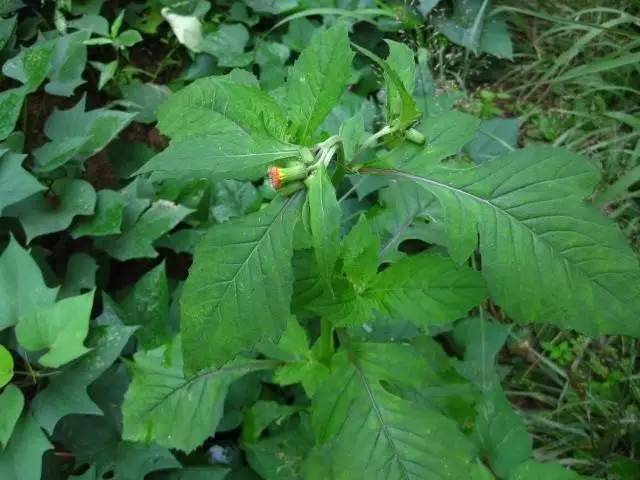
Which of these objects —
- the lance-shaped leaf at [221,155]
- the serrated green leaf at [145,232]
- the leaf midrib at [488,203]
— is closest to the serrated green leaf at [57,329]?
the serrated green leaf at [145,232]

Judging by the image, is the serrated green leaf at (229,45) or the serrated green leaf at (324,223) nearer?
the serrated green leaf at (324,223)

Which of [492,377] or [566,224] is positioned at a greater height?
[566,224]

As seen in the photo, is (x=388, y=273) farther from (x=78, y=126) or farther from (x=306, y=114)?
(x=78, y=126)

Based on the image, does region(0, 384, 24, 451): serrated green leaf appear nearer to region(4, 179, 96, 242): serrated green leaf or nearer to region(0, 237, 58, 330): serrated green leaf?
region(0, 237, 58, 330): serrated green leaf

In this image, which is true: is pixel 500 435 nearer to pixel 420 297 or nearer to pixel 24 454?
pixel 420 297

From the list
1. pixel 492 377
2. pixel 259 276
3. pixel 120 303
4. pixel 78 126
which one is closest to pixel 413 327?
pixel 492 377

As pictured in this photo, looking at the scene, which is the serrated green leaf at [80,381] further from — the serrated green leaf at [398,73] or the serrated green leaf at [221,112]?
the serrated green leaf at [398,73]

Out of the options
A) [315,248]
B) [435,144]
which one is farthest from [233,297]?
[435,144]
